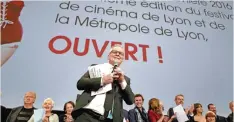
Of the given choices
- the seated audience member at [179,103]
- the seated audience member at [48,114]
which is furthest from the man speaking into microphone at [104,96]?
the seated audience member at [179,103]

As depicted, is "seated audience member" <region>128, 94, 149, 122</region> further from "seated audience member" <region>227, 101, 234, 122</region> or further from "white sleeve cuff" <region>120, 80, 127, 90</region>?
"white sleeve cuff" <region>120, 80, 127, 90</region>

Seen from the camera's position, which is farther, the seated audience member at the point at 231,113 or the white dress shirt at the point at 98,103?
the seated audience member at the point at 231,113

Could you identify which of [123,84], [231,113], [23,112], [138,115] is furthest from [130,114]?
[123,84]

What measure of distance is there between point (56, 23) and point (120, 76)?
345cm

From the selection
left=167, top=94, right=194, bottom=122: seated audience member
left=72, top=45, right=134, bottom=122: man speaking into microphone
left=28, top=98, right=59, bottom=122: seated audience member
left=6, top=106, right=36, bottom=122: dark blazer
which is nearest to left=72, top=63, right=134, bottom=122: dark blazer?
left=72, top=45, right=134, bottom=122: man speaking into microphone

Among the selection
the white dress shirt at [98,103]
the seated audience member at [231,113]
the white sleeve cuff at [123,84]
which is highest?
the white sleeve cuff at [123,84]

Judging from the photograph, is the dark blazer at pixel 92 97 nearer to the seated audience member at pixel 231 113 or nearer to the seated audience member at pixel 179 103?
the seated audience member at pixel 179 103

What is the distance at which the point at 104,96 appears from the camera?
5.51 feet

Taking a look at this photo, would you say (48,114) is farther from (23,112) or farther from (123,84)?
(123,84)

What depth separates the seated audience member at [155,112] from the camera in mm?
3584

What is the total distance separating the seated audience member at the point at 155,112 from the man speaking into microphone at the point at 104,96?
1911 millimetres

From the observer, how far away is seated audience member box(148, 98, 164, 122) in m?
3.58

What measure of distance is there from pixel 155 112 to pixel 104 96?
2.12m

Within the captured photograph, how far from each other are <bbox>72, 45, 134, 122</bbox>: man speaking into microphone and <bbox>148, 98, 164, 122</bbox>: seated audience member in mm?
1911
